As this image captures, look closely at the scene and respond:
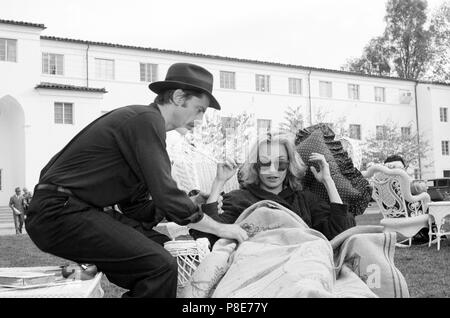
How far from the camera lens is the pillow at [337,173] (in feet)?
13.3

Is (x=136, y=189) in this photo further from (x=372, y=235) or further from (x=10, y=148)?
(x=10, y=148)

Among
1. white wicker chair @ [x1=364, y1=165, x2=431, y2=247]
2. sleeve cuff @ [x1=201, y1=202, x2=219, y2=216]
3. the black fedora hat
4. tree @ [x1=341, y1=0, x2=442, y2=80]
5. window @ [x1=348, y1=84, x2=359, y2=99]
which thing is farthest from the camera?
tree @ [x1=341, y1=0, x2=442, y2=80]

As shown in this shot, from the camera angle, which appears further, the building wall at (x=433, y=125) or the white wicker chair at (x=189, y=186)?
the building wall at (x=433, y=125)

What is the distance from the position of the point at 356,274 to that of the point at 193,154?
3625 millimetres

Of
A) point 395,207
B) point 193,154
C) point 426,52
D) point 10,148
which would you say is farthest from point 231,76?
point 193,154

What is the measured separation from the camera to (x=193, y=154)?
6.26 meters

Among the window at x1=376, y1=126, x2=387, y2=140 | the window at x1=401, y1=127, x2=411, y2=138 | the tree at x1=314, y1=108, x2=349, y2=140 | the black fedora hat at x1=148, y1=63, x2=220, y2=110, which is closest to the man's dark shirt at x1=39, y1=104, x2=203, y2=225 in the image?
the black fedora hat at x1=148, y1=63, x2=220, y2=110

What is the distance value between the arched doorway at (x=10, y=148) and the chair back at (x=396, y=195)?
21.7m

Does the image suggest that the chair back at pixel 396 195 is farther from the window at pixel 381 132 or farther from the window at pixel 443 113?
the window at pixel 443 113

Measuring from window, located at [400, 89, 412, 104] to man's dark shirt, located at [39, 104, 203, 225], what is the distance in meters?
40.5

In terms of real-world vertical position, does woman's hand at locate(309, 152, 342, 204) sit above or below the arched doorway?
below

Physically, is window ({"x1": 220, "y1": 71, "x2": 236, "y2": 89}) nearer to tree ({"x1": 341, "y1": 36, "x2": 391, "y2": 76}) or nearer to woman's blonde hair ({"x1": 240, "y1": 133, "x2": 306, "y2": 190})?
tree ({"x1": 341, "y1": 36, "x2": 391, "y2": 76})

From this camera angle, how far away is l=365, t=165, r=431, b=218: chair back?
8.28 metres

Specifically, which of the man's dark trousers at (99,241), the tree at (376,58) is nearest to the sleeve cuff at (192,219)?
the man's dark trousers at (99,241)
